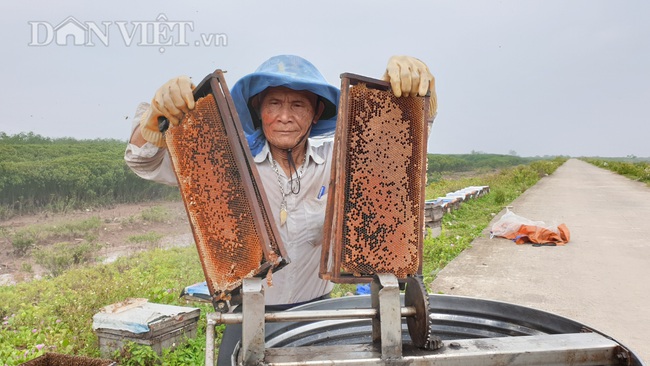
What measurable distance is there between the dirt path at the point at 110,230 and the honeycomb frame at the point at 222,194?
9885mm

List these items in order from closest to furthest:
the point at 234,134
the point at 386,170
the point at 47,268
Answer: the point at 234,134 → the point at 386,170 → the point at 47,268

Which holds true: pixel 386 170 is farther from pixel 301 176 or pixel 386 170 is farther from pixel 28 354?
pixel 28 354

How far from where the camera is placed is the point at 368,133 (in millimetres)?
1865

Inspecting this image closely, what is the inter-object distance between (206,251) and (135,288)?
4984mm

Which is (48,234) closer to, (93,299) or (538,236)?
(93,299)

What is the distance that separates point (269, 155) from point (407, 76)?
114 cm

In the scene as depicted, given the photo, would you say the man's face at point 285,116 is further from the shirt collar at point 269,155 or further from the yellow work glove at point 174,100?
the yellow work glove at point 174,100

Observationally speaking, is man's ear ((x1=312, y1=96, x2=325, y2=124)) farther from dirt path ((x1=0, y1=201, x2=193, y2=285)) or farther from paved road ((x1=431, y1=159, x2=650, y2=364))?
dirt path ((x1=0, y1=201, x2=193, y2=285))

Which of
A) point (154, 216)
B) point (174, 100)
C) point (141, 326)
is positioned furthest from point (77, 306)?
point (154, 216)

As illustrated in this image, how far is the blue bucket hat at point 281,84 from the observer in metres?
2.55

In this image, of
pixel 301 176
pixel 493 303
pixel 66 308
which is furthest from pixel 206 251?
pixel 66 308

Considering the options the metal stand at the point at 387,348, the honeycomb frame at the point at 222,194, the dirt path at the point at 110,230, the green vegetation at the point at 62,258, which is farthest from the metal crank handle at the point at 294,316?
the dirt path at the point at 110,230

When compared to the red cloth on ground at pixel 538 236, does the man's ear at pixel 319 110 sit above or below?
above

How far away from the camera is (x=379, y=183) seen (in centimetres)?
187
